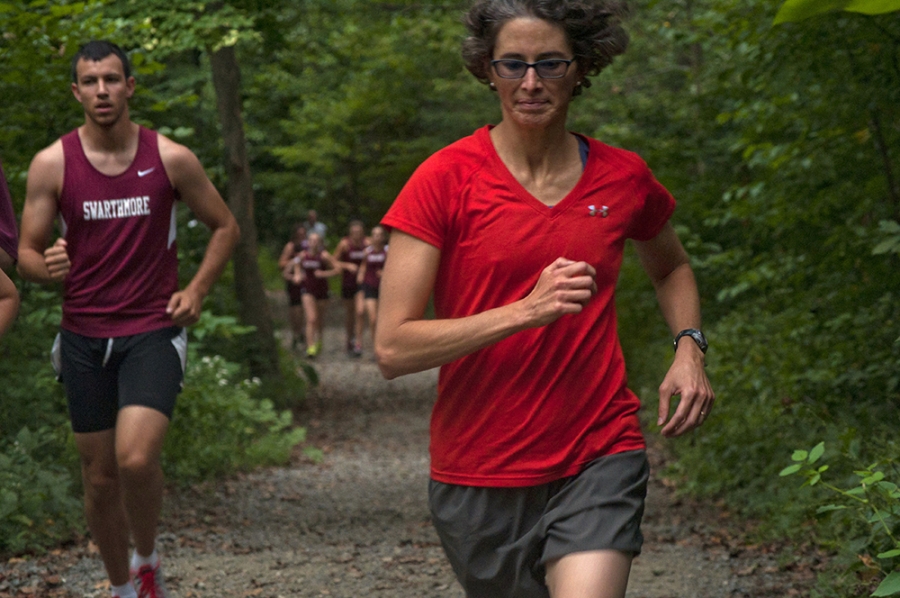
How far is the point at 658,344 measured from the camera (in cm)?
1305

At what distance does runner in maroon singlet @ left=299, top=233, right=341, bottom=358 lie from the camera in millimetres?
20797

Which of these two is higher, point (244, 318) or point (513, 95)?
point (513, 95)

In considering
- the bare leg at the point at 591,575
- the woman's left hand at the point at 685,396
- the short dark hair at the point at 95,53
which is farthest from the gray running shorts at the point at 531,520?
the short dark hair at the point at 95,53

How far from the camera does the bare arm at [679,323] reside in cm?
313

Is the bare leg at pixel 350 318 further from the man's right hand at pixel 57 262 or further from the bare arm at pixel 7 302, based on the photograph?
the bare arm at pixel 7 302

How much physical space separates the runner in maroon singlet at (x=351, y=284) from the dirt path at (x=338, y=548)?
31.3ft

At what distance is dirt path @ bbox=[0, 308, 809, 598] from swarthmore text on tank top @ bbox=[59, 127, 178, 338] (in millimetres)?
1753

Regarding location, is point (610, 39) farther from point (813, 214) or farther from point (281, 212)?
point (281, 212)

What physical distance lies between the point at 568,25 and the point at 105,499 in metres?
3.07

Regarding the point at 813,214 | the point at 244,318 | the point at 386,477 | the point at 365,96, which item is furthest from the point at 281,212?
the point at 813,214

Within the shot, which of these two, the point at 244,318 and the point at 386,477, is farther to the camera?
the point at 244,318

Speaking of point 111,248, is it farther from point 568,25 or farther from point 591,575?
point 591,575

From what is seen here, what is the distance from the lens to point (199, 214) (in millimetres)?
5441

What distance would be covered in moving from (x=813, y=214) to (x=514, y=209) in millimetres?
5697
